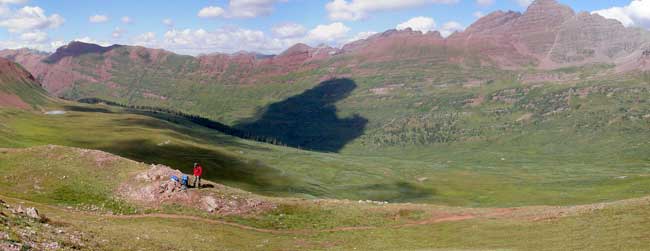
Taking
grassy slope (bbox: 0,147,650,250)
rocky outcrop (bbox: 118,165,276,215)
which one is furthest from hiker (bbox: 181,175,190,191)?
grassy slope (bbox: 0,147,650,250)

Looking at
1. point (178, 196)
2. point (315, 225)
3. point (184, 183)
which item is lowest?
point (315, 225)

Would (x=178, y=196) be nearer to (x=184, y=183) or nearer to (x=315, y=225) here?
(x=184, y=183)

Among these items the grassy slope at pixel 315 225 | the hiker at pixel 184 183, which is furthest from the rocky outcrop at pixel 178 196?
the grassy slope at pixel 315 225

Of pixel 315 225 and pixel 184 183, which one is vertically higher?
pixel 184 183

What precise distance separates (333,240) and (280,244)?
6915 millimetres

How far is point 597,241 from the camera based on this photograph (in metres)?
50.5

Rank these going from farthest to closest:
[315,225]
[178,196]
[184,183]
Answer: [184,183] → [178,196] → [315,225]

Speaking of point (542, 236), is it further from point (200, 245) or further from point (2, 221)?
point (2, 221)

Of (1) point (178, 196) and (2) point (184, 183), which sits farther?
(2) point (184, 183)

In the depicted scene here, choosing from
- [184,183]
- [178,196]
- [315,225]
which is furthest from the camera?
[184,183]

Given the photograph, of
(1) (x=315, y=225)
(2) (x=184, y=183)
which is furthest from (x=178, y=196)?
(1) (x=315, y=225)

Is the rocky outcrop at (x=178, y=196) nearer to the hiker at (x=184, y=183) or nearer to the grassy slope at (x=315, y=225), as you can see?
the hiker at (x=184, y=183)

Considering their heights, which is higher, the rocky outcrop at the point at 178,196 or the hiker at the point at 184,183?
the hiker at the point at 184,183

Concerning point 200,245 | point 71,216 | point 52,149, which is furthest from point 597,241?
point 52,149
